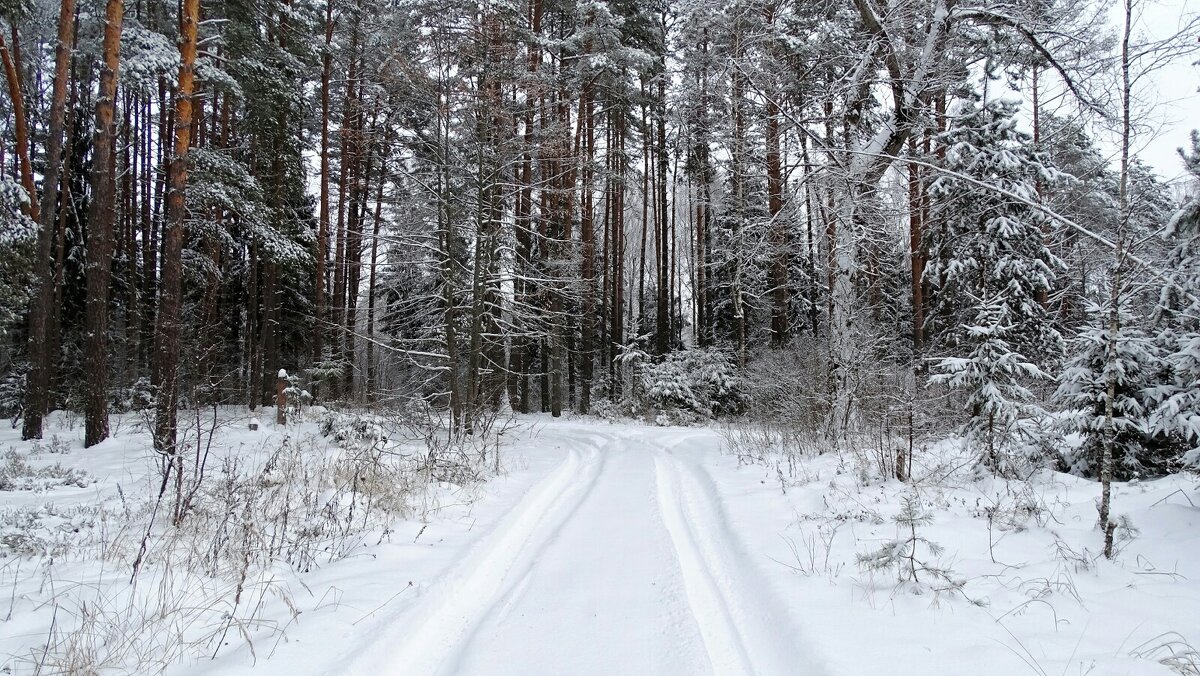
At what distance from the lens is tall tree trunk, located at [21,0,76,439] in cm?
1105

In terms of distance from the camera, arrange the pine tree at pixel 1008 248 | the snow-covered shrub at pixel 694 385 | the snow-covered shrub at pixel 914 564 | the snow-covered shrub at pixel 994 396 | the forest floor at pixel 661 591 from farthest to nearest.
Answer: the snow-covered shrub at pixel 694 385, the pine tree at pixel 1008 248, the snow-covered shrub at pixel 994 396, the snow-covered shrub at pixel 914 564, the forest floor at pixel 661 591

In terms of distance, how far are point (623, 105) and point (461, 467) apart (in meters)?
16.0

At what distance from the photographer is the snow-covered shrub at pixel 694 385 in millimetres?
17891

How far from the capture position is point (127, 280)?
1925 cm

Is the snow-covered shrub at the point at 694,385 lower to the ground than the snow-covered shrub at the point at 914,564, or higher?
higher

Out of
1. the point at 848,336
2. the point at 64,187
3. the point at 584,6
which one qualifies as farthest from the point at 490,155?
the point at 64,187

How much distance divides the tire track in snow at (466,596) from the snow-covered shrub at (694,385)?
1173cm

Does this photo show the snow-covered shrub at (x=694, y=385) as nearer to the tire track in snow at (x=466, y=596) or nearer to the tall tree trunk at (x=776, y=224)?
the tall tree trunk at (x=776, y=224)

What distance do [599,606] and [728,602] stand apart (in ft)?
2.64

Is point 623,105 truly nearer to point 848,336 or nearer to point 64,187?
point 848,336

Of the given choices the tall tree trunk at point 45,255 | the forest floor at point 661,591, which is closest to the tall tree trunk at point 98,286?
the tall tree trunk at point 45,255

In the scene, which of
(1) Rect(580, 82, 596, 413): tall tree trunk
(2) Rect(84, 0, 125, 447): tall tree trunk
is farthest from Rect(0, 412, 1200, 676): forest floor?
(1) Rect(580, 82, 596, 413): tall tree trunk

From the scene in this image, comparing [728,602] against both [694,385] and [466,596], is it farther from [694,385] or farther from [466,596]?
[694,385]

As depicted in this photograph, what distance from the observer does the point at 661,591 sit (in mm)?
3555
